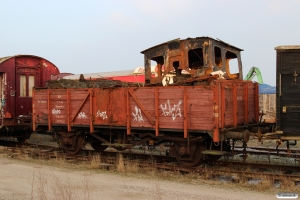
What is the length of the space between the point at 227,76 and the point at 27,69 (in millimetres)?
9218

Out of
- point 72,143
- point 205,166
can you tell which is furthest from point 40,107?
point 205,166

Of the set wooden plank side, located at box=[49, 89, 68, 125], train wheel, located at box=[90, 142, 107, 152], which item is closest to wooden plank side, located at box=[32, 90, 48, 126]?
wooden plank side, located at box=[49, 89, 68, 125]

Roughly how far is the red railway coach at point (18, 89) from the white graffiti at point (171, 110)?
24.4ft

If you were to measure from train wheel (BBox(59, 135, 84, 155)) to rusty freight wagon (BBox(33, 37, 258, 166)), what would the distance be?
0.06 ft

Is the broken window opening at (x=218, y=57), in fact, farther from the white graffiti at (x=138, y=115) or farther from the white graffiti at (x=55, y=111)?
the white graffiti at (x=55, y=111)

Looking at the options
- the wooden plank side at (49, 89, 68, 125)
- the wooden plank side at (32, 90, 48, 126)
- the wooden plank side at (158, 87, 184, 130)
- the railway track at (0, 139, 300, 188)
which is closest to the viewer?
the railway track at (0, 139, 300, 188)

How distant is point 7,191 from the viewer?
7.65 meters

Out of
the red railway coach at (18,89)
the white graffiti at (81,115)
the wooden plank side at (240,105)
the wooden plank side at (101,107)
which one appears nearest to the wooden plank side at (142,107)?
the wooden plank side at (101,107)

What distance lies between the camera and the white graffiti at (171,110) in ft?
31.0

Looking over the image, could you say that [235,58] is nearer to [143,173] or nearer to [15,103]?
[143,173]

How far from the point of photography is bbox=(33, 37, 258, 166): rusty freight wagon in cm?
908

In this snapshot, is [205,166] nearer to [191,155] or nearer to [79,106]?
[191,155]

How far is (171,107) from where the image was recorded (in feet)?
31.4

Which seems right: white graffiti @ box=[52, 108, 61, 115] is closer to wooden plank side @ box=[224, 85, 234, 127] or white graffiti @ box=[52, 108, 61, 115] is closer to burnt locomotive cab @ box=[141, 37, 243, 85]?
burnt locomotive cab @ box=[141, 37, 243, 85]
